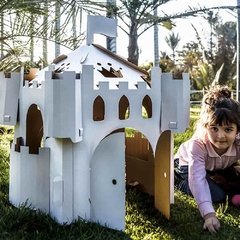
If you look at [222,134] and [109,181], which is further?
[222,134]

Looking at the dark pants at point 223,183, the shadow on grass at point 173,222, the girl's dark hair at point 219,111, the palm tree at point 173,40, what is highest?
the palm tree at point 173,40

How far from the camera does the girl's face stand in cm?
279

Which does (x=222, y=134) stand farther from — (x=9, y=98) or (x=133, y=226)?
(x=9, y=98)

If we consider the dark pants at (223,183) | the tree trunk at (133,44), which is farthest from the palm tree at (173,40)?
the dark pants at (223,183)

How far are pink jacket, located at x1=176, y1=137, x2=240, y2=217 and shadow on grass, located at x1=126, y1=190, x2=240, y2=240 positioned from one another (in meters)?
0.13

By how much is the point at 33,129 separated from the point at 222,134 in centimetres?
115

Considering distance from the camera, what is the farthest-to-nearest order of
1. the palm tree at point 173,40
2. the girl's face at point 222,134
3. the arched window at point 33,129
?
the palm tree at point 173,40
the girl's face at point 222,134
the arched window at point 33,129

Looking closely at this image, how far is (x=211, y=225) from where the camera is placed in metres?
2.42

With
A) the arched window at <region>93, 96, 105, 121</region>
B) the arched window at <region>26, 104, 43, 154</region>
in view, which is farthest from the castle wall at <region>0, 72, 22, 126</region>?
the arched window at <region>93, 96, 105, 121</region>

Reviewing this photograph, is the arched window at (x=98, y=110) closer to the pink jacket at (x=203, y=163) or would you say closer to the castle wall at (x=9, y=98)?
the castle wall at (x=9, y=98)

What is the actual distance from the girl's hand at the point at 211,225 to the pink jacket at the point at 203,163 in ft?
0.14

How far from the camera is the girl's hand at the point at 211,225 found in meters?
2.41

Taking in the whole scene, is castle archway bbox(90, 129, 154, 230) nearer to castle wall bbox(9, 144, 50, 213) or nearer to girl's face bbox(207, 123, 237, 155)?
castle wall bbox(9, 144, 50, 213)

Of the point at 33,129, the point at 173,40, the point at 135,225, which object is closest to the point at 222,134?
the point at 135,225
